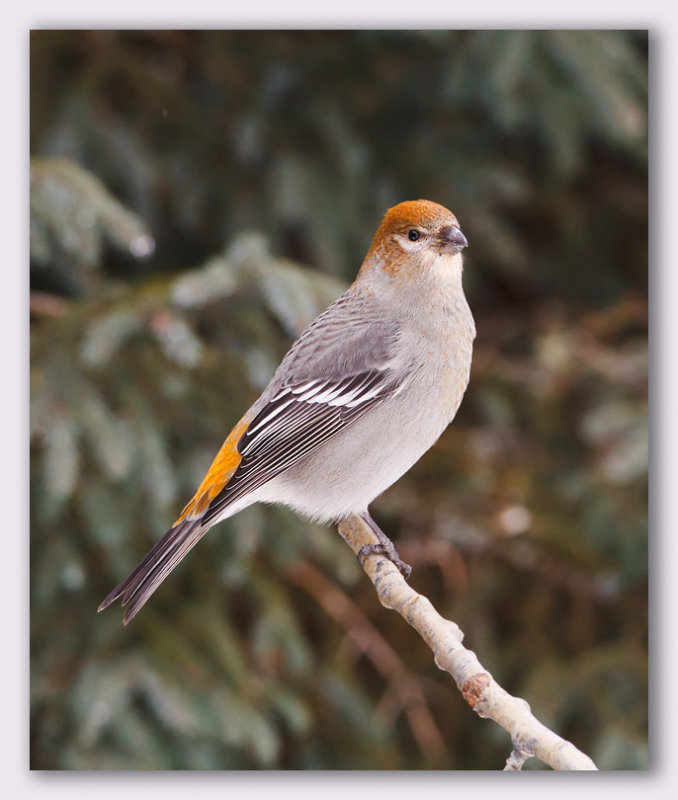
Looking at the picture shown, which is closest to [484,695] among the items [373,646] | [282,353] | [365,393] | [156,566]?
[156,566]

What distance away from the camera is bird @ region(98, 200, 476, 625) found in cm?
185

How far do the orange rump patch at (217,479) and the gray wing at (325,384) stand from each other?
0.09 feet

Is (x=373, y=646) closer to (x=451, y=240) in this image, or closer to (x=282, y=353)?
(x=282, y=353)

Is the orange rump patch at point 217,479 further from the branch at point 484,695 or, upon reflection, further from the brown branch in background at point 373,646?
the brown branch in background at point 373,646

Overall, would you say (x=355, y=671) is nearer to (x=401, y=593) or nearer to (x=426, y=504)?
(x=426, y=504)

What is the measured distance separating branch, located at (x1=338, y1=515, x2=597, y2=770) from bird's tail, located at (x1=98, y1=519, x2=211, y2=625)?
331 millimetres

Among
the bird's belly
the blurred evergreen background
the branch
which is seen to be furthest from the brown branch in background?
the branch

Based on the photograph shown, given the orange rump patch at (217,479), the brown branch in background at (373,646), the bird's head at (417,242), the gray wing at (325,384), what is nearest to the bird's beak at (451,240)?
the bird's head at (417,242)

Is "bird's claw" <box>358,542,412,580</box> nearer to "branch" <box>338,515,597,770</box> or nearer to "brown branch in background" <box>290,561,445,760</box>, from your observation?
"branch" <box>338,515,597,770</box>

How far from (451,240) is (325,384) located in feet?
1.20

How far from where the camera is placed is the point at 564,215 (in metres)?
3.38

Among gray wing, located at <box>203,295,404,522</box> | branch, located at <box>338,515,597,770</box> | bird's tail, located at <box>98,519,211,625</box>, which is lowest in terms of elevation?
branch, located at <box>338,515,597,770</box>

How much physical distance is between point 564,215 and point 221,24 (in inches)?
55.2

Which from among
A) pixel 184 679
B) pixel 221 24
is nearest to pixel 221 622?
pixel 184 679
